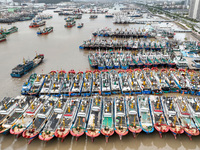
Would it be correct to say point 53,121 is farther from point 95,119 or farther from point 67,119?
point 95,119

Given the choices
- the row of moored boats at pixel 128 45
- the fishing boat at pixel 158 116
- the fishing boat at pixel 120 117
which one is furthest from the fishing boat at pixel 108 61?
the fishing boat at pixel 158 116

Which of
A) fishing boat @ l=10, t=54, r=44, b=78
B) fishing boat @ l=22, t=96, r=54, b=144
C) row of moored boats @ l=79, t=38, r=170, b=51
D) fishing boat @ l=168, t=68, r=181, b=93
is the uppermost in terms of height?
row of moored boats @ l=79, t=38, r=170, b=51

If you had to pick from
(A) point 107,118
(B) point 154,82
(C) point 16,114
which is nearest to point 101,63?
(B) point 154,82

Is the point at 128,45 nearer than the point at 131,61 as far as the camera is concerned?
No

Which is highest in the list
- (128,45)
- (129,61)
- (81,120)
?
(128,45)

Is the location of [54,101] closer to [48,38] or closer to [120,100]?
[120,100]

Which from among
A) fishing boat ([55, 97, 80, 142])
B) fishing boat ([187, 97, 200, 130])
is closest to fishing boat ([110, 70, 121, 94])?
fishing boat ([55, 97, 80, 142])

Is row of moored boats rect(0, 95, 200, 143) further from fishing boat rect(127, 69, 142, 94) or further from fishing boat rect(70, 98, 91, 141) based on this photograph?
fishing boat rect(127, 69, 142, 94)

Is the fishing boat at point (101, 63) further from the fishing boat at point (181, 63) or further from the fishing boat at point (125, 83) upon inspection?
the fishing boat at point (181, 63)
